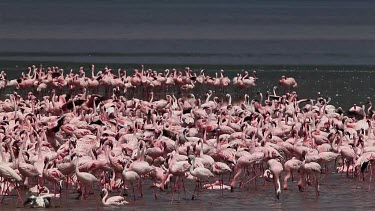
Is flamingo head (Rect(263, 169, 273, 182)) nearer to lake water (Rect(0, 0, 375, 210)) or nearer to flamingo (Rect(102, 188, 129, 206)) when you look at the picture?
lake water (Rect(0, 0, 375, 210))

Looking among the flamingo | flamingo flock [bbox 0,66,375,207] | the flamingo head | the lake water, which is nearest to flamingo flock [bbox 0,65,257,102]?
the lake water

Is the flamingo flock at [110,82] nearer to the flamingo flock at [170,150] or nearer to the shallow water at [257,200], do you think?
the flamingo flock at [170,150]

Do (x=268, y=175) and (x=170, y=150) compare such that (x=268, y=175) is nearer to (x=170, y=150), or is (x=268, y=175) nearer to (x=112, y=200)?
(x=170, y=150)

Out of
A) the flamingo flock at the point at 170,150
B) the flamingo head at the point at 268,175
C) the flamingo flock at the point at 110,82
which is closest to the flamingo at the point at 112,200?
the flamingo flock at the point at 170,150

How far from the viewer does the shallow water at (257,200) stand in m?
14.5

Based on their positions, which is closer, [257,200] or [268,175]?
[257,200]

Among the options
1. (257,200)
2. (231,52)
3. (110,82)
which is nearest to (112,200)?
(257,200)

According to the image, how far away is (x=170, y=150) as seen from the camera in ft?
56.1

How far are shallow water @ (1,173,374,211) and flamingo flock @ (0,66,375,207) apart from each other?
133 mm

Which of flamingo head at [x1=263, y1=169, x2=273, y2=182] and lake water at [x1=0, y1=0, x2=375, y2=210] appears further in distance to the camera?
flamingo head at [x1=263, y1=169, x2=273, y2=182]

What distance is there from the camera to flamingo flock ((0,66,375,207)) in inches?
591

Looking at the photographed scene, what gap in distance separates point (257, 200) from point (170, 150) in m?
2.35

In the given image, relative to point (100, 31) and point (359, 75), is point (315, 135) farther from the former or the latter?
point (100, 31)

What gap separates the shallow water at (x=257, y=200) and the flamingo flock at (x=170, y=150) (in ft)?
0.44
